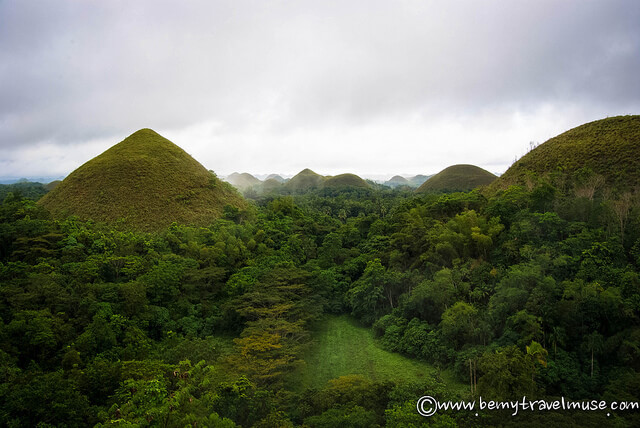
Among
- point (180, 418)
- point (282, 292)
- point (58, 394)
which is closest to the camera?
point (180, 418)

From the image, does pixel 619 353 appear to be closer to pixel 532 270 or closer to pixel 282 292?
pixel 532 270

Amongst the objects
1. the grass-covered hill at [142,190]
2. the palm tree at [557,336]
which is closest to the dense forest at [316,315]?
the palm tree at [557,336]

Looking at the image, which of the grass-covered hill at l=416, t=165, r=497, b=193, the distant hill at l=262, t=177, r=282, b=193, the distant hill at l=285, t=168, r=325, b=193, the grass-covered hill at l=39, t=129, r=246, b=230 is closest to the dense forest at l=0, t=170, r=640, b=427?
the grass-covered hill at l=39, t=129, r=246, b=230

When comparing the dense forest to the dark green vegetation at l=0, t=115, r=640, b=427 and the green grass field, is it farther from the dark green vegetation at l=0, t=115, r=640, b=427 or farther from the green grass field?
the green grass field

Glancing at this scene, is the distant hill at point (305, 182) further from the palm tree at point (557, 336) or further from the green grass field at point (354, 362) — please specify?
the palm tree at point (557, 336)

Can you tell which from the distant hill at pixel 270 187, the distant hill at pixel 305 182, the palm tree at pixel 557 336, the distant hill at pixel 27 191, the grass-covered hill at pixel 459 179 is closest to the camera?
the palm tree at pixel 557 336

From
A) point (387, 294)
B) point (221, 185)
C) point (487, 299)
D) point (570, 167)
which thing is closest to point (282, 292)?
point (387, 294)

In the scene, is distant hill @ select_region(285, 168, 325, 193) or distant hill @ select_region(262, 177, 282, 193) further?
distant hill @ select_region(285, 168, 325, 193)
